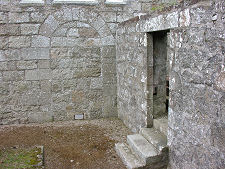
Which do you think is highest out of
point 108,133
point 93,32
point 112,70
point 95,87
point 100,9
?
point 100,9

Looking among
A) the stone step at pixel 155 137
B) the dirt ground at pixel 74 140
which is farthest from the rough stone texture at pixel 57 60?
the stone step at pixel 155 137

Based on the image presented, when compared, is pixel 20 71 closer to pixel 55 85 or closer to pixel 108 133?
pixel 55 85

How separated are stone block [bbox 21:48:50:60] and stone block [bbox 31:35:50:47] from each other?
0.09 meters

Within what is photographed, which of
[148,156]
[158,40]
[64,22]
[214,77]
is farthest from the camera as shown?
[64,22]

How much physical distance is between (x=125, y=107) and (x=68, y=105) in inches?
50.8

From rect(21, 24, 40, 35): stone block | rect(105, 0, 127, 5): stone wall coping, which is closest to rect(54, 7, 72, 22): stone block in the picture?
rect(21, 24, 40, 35): stone block

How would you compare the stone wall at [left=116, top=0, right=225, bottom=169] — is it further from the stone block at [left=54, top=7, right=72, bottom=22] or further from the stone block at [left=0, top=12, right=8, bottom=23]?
the stone block at [left=0, top=12, right=8, bottom=23]

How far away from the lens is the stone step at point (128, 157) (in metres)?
2.87

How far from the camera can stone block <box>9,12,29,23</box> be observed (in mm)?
4449

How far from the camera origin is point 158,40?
11.0 feet

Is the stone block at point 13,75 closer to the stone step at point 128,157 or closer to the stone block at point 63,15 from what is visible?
the stone block at point 63,15

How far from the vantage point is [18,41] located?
14.9ft

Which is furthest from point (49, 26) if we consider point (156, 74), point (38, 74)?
point (156, 74)

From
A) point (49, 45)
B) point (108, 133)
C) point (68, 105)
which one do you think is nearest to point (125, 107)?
point (108, 133)
